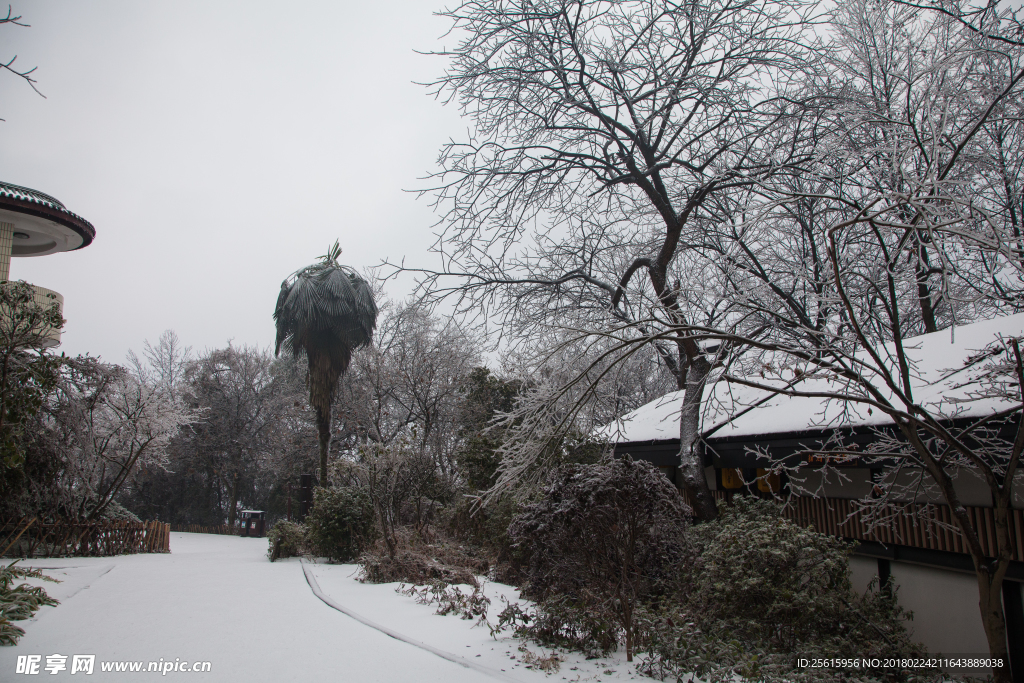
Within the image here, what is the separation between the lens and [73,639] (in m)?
5.84

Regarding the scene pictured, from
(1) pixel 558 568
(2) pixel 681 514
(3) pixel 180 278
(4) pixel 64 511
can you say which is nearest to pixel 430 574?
(1) pixel 558 568

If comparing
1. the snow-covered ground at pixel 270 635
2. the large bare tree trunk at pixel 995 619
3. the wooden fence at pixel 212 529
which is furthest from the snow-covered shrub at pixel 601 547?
the wooden fence at pixel 212 529

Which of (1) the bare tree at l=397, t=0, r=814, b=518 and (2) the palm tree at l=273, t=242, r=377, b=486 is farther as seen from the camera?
(2) the palm tree at l=273, t=242, r=377, b=486

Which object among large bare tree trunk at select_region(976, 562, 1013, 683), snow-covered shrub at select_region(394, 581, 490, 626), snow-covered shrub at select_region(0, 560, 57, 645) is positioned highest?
large bare tree trunk at select_region(976, 562, 1013, 683)

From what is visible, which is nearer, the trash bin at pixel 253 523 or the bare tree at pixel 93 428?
the bare tree at pixel 93 428

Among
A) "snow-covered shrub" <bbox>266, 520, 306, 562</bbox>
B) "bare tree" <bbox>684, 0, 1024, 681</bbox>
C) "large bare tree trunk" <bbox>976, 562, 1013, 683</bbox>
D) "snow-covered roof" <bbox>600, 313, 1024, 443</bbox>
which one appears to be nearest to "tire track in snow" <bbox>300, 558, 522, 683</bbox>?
"snow-covered roof" <bbox>600, 313, 1024, 443</bbox>

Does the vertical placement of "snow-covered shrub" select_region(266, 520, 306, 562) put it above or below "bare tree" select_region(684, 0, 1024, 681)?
below

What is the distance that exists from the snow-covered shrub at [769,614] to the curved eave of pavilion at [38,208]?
1460 centimetres

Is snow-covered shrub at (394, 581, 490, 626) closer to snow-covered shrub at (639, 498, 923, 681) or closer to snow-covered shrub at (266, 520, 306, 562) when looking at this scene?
snow-covered shrub at (639, 498, 923, 681)

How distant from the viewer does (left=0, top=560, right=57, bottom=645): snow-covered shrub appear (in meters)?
5.55

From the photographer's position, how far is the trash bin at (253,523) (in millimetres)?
22800

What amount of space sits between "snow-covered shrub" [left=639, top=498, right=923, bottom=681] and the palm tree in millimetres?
14686

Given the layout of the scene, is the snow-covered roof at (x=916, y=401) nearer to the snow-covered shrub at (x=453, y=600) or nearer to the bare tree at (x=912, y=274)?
the bare tree at (x=912, y=274)

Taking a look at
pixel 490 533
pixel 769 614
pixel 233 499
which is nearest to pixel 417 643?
pixel 769 614
